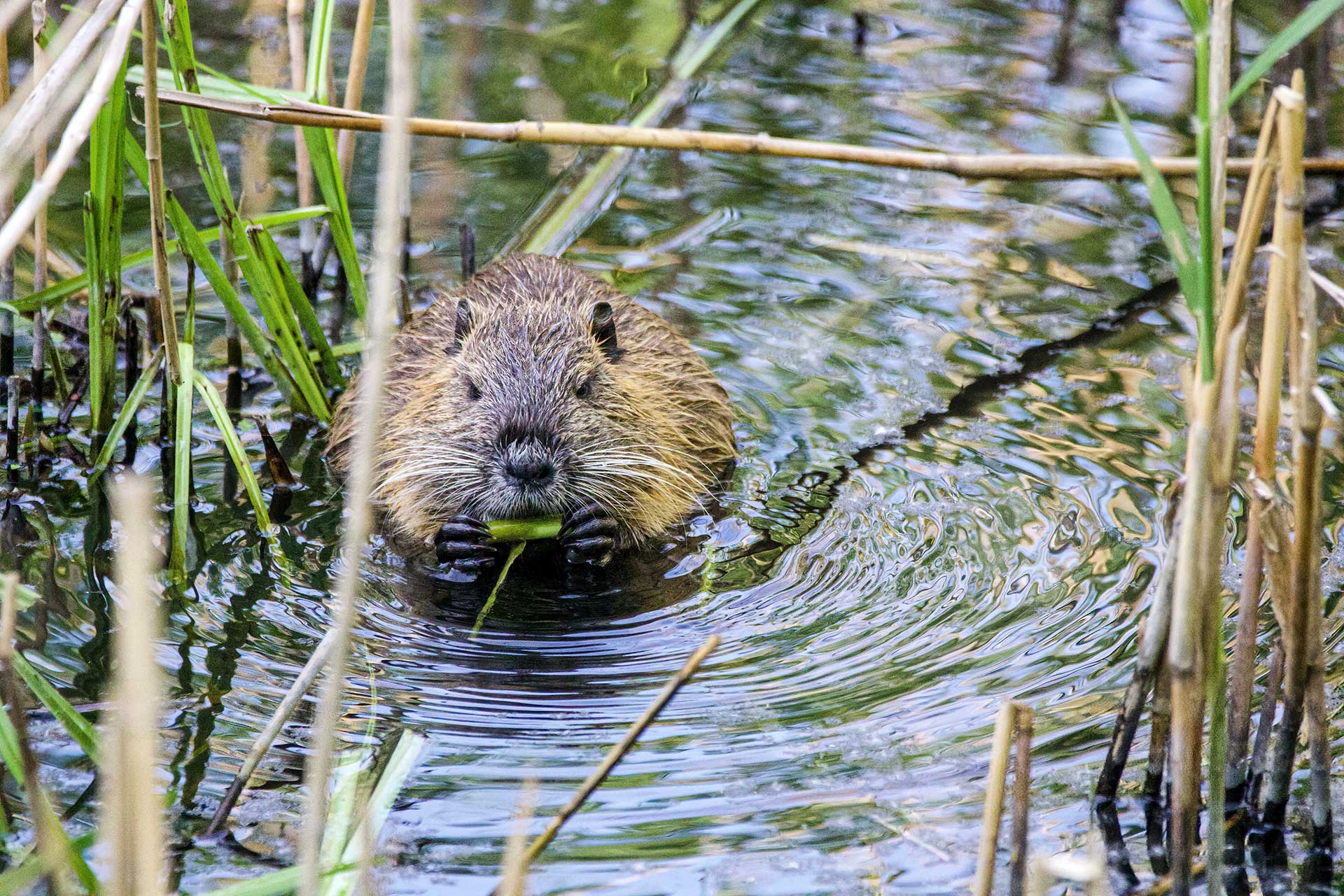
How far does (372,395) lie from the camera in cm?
166

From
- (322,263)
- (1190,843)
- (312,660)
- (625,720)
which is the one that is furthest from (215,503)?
(1190,843)

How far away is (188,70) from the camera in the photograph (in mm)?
3453

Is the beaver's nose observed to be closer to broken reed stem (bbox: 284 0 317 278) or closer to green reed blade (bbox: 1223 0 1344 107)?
broken reed stem (bbox: 284 0 317 278)

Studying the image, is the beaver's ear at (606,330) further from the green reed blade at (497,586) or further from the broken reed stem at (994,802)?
the broken reed stem at (994,802)

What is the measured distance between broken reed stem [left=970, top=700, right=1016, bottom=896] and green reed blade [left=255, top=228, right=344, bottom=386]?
8.18 feet

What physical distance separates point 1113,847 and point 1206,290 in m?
1.05

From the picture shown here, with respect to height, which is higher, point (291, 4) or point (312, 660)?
point (291, 4)

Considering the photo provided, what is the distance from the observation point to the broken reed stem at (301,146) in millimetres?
4375

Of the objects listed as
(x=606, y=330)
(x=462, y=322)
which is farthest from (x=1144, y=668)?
(x=462, y=322)

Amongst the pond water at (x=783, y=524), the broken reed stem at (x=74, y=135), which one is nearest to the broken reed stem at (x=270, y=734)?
the pond water at (x=783, y=524)

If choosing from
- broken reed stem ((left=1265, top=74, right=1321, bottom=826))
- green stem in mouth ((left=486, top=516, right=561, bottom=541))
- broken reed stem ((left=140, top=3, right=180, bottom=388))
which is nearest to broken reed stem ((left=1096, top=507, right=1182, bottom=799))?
broken reed stem ((left=1265, top=74, right=1321, bottom=826))

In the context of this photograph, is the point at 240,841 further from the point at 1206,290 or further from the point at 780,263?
the point at 780,263

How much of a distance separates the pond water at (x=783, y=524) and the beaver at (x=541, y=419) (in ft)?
0.49

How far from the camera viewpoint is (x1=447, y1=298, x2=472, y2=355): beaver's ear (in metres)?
4.02
